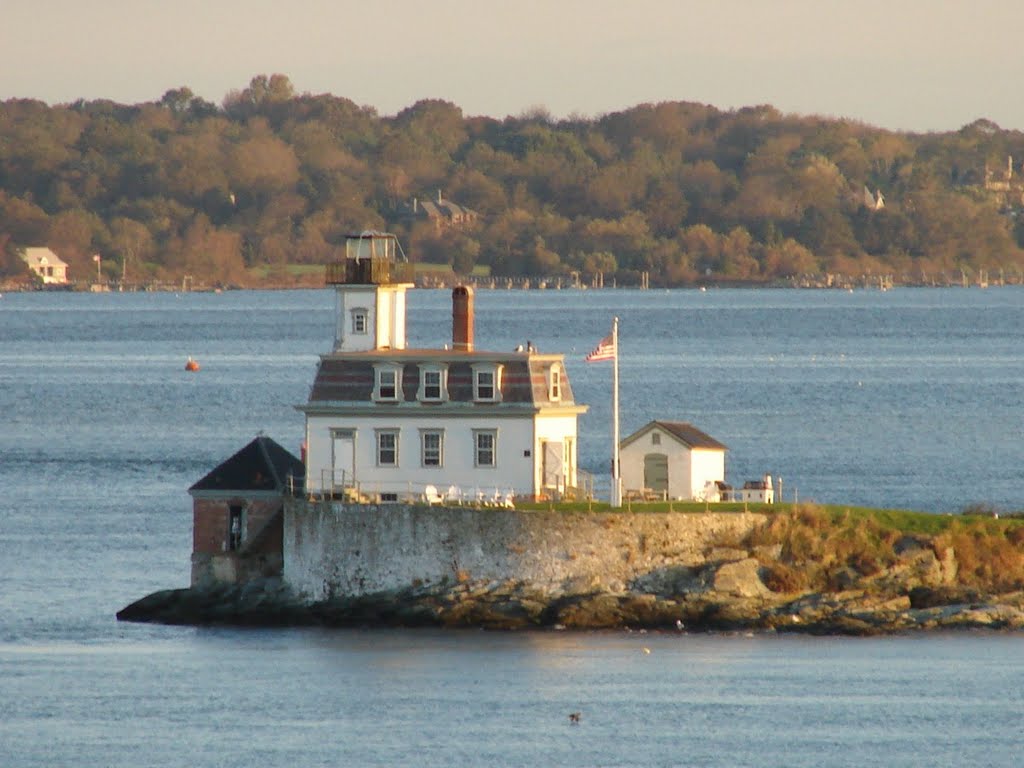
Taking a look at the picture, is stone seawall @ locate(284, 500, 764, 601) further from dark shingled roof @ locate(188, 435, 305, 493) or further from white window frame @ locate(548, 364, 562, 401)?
white window frame @ locate(548, 364, 562, 401)

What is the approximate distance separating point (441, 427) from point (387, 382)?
155cm

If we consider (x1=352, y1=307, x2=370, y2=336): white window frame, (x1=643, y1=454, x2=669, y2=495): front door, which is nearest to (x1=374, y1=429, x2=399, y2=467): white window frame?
(x1=352, y1=307, x2=370, y2=336): white window frame

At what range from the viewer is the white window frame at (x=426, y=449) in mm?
54188

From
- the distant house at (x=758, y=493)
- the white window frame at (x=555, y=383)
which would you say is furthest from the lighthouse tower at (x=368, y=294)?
the distant house at (x=758, y=493)

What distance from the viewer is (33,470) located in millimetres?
88562

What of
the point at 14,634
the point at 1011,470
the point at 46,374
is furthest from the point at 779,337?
the point at 14,634

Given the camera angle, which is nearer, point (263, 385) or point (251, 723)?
point (251, 723)

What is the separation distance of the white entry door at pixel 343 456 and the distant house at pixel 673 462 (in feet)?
19.1

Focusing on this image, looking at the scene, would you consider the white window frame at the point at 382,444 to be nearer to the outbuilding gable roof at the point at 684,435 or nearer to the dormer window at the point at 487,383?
the dormer window at the point at 487,383

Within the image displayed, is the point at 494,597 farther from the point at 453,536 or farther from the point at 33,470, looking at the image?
the point at 33,470

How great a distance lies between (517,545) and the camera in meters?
51.2

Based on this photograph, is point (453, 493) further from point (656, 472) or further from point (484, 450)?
point (656, 472)

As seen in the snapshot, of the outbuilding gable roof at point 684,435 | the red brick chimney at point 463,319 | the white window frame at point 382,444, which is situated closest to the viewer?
the white window frame at point 382,444

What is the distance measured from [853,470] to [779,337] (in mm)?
110079
